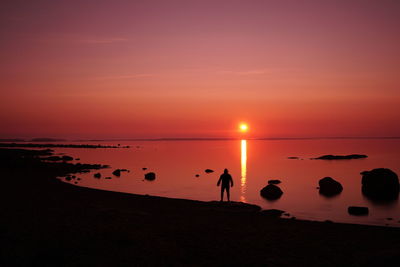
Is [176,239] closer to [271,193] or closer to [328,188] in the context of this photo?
[271,193]

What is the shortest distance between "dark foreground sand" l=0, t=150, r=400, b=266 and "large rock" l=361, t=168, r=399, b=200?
69.4 ft

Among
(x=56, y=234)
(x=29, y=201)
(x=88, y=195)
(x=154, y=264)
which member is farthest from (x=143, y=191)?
(x=154, y=264)

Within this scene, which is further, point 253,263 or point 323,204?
point 323,204

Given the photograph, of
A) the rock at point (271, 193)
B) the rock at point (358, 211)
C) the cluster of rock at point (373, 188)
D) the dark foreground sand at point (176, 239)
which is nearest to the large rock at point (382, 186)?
the cluster of rock at point (373, 188)

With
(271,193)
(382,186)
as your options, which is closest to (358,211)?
(271,193)

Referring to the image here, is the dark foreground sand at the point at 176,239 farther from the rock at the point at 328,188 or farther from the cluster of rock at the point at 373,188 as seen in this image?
the rock at the point at 328,188

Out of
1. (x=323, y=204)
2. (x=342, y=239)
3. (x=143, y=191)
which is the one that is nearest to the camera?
(x=342, y=239)

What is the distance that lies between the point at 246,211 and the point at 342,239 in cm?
855

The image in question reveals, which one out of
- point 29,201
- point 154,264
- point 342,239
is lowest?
point 154,264

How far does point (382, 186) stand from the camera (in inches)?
1481

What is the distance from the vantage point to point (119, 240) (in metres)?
14.1

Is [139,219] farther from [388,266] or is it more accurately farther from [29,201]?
[388,266]

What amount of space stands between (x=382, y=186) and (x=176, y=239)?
1235 inches

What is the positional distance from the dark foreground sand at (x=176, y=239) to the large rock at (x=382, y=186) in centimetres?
2116
